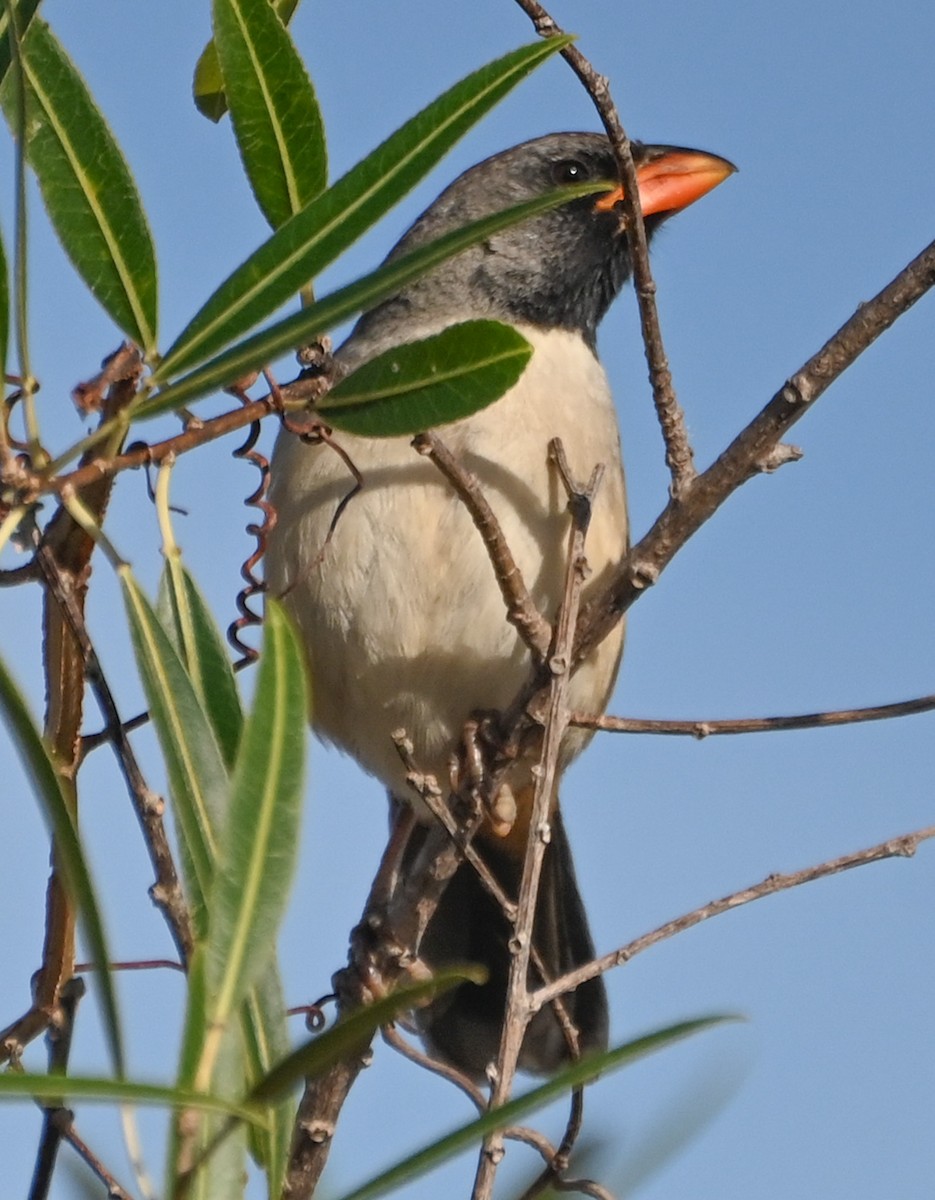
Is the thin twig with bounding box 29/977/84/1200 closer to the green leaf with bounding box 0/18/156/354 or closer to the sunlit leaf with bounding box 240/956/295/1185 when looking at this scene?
the sunlit leaf with bounding box 240/956/295/1185

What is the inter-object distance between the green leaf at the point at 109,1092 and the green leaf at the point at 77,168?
945mm

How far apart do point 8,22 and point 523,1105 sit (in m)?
1.11

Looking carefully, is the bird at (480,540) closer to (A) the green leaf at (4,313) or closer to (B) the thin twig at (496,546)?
(B) the thin twig at (496,546)

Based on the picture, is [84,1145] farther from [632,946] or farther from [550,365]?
[550,365]

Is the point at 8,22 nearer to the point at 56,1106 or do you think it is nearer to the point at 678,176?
the point at 56,1106

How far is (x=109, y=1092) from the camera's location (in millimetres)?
1078

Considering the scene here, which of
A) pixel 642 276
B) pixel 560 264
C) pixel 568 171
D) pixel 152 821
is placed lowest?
pixel 152 821

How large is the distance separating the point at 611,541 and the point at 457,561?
0.33 meters

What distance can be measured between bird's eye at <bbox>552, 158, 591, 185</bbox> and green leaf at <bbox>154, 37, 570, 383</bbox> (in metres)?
2.34

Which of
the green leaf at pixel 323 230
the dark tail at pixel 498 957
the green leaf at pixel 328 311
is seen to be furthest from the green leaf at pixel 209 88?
the dark tail at pixel 498 957

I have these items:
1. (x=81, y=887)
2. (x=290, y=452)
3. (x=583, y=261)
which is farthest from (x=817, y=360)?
(x=583, y=261)

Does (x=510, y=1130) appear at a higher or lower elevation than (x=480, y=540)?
→ lower

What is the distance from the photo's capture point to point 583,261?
12.3 feet

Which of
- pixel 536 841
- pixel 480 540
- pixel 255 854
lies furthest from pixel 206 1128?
pixel 480 540
